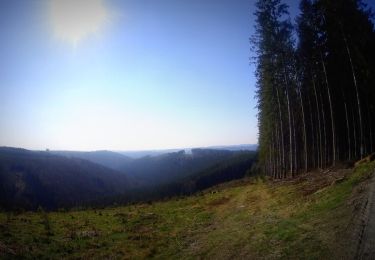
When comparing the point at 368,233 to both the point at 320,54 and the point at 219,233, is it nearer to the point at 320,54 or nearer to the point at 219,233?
the point at 219,233

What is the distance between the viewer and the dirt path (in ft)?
25.8

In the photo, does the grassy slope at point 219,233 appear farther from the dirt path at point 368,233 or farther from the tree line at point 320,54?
the tree line at point 320,54

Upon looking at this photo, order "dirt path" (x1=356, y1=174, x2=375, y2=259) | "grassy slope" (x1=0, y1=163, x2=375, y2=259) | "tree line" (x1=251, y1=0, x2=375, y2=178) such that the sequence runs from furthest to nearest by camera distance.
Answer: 1. "tree line" (x1=251, y1=0, x2=375, y2=178)
2. "grassy slope" (x1=0, y1=163, x2=375, y2=259)
3. "dirt path" (x1=356, y1=174, x2=375, y2=259)

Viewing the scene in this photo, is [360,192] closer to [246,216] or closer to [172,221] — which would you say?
[246,216]

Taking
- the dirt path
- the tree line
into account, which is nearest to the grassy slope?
the dirt path

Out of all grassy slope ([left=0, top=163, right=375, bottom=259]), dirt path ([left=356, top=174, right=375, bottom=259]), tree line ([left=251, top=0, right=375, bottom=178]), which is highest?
tree line ([left=251, top=0, right=375, bottom=178])

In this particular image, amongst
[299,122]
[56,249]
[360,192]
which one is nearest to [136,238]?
[56,249]

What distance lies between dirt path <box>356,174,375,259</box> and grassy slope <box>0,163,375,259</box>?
1.43 ft

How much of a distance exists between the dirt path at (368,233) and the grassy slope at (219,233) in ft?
1.43

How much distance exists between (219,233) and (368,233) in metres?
7.32

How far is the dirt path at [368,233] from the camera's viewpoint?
309 inches

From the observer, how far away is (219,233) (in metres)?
15.2

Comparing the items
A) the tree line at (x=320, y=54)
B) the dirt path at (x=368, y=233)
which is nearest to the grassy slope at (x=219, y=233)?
the dirt path at (x=368, y=233)

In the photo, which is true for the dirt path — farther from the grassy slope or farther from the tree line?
the tree line
